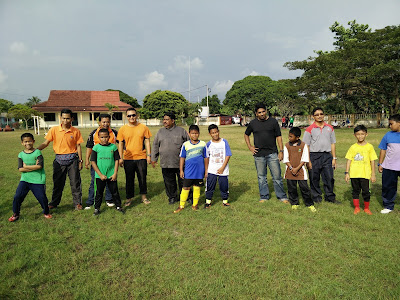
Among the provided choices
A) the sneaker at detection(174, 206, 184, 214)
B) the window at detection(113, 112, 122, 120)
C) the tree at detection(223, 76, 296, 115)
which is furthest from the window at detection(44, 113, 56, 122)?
the sneaker at detection(174, 206, 184, 214)

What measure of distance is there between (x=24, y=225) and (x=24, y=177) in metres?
0.80

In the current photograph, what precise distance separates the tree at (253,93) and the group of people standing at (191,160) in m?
45.1

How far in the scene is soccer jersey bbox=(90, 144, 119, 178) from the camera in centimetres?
487

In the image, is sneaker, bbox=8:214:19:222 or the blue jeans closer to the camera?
sneaker, bbox=8:214:19:222

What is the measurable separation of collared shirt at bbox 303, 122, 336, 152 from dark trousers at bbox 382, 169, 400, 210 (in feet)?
3.60

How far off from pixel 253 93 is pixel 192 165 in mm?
48349

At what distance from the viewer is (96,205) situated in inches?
191

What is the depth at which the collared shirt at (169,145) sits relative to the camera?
17.7 feet

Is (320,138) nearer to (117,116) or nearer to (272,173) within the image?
(272,173)

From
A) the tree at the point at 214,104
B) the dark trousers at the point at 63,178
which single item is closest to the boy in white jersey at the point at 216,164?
the dark trousers at the point at 63,178

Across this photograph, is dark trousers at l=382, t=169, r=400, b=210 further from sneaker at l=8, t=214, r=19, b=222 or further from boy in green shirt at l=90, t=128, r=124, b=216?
sneaker at l=8, t=214, r=19, b=222

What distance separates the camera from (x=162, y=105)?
47.9 meters

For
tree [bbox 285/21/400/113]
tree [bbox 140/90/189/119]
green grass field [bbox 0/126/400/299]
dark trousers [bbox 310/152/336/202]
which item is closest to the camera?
green grass field [bbox 0/126/400/299]

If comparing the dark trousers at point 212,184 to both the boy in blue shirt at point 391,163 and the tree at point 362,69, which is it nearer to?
the boy in blue shirt at point 391,163
